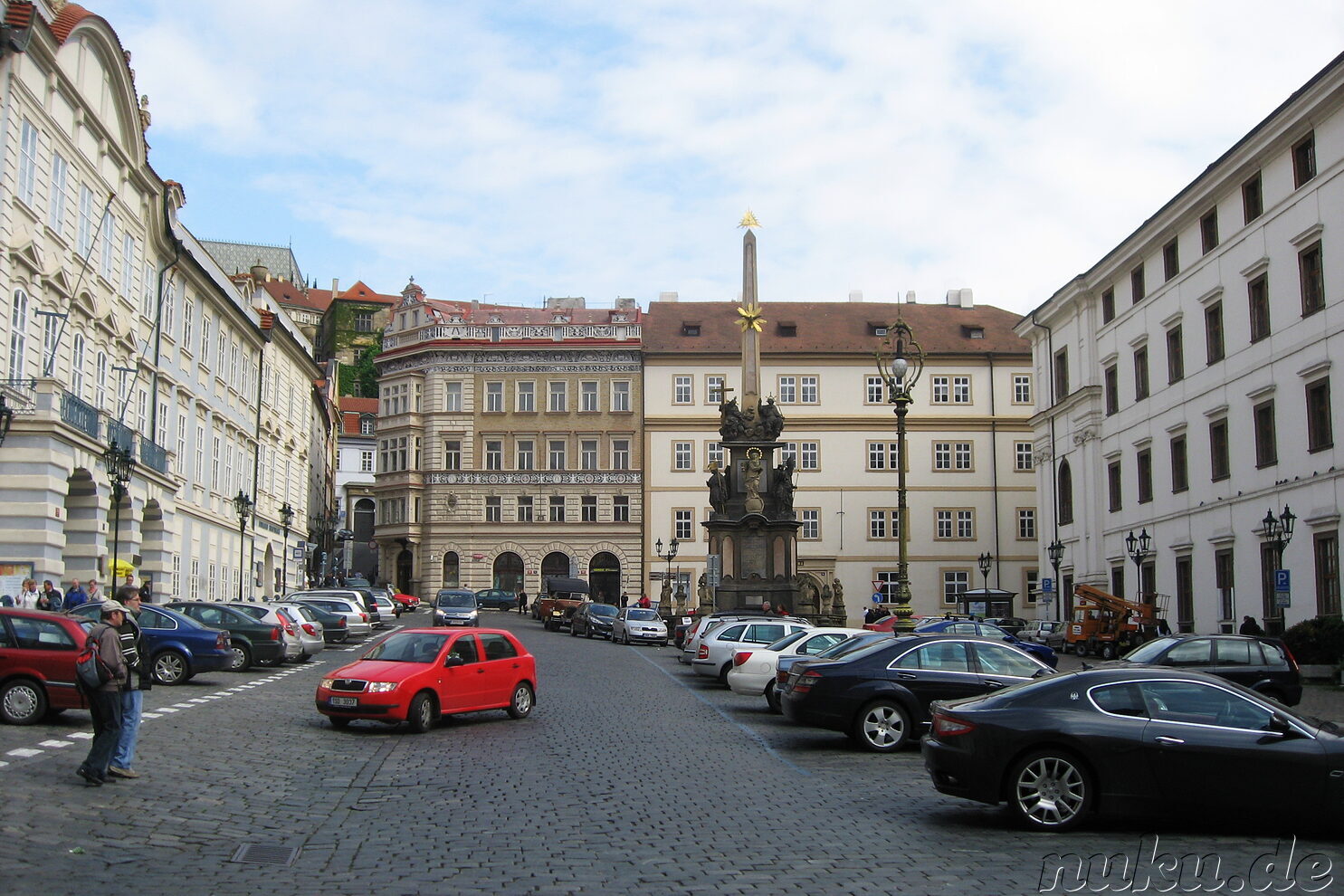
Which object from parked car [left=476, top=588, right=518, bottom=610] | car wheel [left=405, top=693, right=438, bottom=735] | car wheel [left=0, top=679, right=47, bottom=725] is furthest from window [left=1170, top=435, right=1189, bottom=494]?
parked car [left=476, top=588, right=518, bottom=610]

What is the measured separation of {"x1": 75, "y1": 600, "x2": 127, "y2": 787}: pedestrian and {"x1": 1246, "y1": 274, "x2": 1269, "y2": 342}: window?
35.9m

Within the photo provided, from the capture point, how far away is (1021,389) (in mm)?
80438

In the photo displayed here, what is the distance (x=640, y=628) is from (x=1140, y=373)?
21.0 metres

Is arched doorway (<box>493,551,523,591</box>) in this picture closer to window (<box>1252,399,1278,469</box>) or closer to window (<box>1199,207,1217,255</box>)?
window (<box>1199,207,1217,255</box>)

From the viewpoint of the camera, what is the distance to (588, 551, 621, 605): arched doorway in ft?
267

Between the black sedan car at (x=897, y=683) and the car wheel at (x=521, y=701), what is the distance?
528cm

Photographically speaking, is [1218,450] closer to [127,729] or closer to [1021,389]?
[1021,389]

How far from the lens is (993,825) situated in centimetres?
1158

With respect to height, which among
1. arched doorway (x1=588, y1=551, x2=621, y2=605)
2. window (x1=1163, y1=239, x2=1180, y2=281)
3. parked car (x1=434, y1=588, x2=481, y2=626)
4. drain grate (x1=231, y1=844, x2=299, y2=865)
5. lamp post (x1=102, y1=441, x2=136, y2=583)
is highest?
window (x1=1163, y1=239, x2=1180, y2=281)

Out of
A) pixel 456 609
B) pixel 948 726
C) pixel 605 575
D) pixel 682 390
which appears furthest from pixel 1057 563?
pixel 948 726

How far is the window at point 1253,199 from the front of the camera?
40.9 meters

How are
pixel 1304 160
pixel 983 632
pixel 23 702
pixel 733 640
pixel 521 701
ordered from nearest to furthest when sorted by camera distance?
1. pixel 23 702
2. pixel 521 701
3. pixel 733 640
4. pixel 983 632
5. pixel 1304 160

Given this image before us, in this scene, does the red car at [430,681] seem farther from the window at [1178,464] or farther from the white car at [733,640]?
the window at [1178,464]

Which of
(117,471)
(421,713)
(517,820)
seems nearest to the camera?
(517,820)
